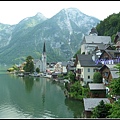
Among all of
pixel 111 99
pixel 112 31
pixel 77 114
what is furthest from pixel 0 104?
pixel 112 31

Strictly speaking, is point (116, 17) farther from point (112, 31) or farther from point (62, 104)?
point (62, 104)

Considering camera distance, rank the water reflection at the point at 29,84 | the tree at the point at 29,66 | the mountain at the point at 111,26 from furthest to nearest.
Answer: the tree at the point at 29,66 → the mountain at the point at 111,26 → the water reflection at the point at 29,84

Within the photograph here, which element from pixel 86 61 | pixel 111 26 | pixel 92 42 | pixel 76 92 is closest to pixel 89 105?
pixel 76 92

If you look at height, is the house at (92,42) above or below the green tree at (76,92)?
above

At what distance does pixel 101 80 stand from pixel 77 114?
8089 mm

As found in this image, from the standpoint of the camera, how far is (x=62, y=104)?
2794 centimetres

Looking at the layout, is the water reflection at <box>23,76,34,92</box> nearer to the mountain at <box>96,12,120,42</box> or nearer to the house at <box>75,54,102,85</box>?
the house at <box>75,54,102,85</box>

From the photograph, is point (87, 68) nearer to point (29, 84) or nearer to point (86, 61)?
point (86, 61)

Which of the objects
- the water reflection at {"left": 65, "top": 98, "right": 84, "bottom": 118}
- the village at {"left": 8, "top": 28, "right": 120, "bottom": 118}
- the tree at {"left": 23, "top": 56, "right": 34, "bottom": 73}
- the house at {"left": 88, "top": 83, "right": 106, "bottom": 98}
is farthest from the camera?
the tree at {"left": 23, "top": 56, "right": 34, "bottom": 73}

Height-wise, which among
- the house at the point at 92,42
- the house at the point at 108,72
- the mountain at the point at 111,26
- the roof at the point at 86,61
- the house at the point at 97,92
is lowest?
the house at the point at 97,92

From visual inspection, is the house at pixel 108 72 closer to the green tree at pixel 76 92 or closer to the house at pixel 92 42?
the green tree at pixel 76 92

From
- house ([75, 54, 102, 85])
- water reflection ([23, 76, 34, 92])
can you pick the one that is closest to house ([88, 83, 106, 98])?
house ([75, 54, 102, 85])

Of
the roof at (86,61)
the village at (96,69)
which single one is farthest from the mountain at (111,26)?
the roof at (86,61)

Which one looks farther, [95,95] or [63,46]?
[63,46]
